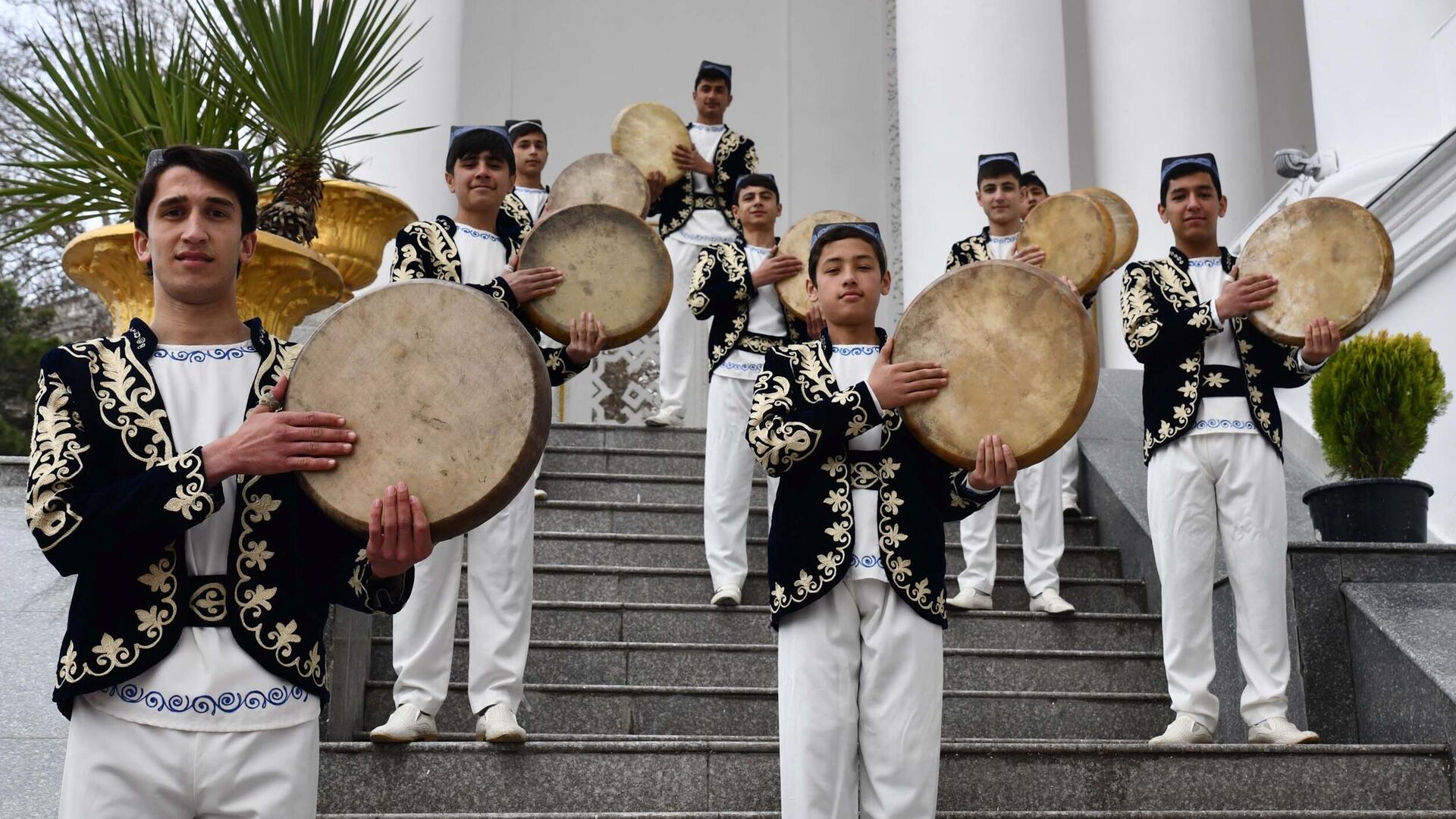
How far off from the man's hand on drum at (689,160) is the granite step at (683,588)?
9.84ft

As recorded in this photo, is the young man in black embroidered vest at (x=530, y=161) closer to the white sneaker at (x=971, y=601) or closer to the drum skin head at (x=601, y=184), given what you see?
the drum skin head at (x=601, y=184)

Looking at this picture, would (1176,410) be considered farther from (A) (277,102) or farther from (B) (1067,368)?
(A) (277,102)

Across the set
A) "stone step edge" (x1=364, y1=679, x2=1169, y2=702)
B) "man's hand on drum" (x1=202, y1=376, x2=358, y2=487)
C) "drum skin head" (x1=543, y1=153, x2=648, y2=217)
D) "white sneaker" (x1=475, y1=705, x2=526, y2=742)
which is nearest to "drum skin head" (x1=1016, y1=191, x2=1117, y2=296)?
"stone step edge" (x1=364, y1=679, x2=1169, y2=702)

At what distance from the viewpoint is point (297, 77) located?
6.49 metres

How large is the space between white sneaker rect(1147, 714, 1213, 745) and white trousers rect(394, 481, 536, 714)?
2139 millimetres

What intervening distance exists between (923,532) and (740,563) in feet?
9.46

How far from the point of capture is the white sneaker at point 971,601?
21.9ft

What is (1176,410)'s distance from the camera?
544cm

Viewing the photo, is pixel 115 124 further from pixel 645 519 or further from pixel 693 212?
pixel 693 212

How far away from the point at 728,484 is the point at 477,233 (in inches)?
76.9

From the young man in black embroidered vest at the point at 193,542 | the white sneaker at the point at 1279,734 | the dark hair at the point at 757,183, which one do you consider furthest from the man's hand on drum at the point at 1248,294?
the young man in black embroidered vest at the point at 193,542

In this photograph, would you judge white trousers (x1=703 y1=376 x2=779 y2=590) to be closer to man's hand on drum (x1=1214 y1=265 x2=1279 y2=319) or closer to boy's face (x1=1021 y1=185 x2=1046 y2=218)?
man's hand on drum (x1=1214 y1=265 x2=1279 y2=319)

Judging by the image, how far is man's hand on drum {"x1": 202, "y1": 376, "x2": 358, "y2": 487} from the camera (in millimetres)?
2660

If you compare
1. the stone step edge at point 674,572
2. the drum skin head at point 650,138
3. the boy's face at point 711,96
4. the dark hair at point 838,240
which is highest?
the boy's face at point 711,96
